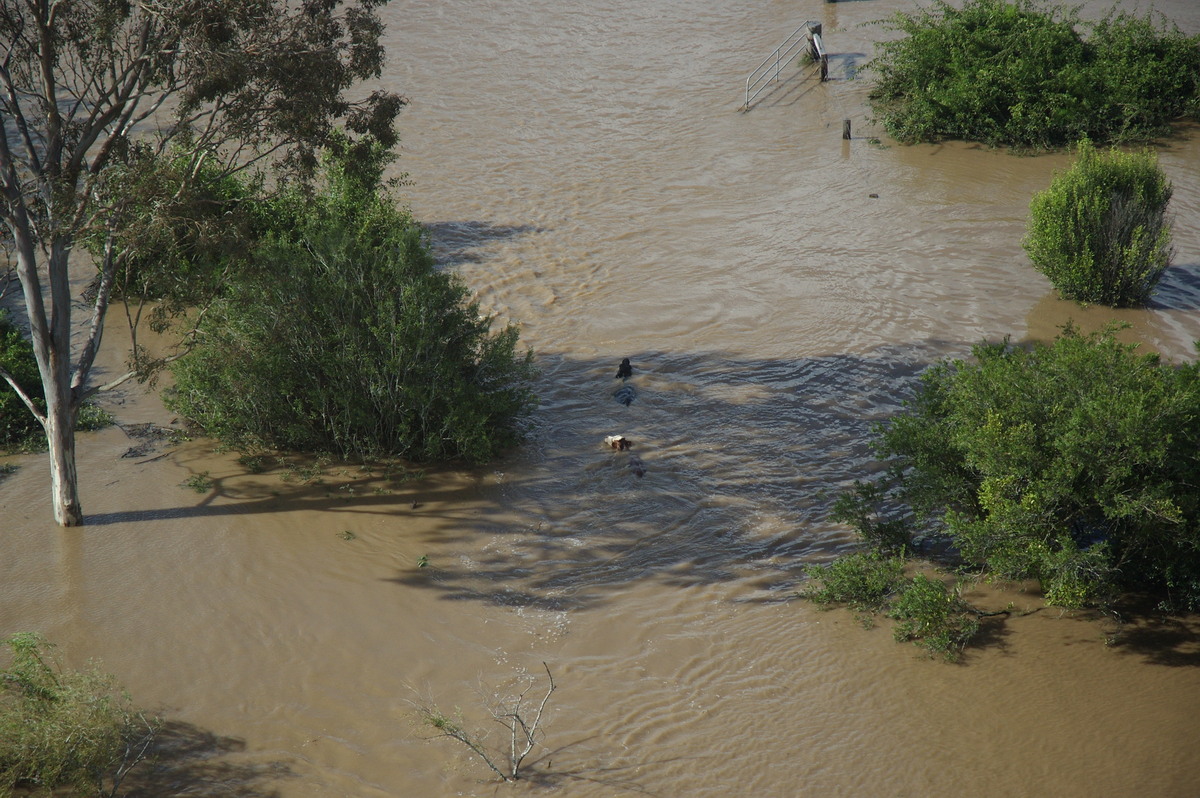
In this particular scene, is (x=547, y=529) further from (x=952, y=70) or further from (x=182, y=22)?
(x=952, y=70)

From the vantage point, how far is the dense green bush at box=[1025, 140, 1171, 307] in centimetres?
1238

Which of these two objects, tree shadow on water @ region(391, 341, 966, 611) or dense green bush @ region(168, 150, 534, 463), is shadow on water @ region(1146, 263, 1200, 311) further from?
dense green bush @ region(168, 150, 534, 463)

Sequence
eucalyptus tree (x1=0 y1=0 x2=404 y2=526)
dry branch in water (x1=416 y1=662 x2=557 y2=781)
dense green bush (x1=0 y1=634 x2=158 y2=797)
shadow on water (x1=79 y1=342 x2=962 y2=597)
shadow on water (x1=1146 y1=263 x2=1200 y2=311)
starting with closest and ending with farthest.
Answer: dense green bush (x1=0 y1=634 x2=158 y2=797), dry branch in water (x1=416 y1=662 x2=557 y2=781), eucalyptus tree (x1=0 y1=0 x2=404 y2=526), shadow on water (x1=79 y1=342 x2=962 y2=597), shadow on water (x1=1146 y1=263 x2=1200 y2=311)

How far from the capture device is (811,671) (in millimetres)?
7043

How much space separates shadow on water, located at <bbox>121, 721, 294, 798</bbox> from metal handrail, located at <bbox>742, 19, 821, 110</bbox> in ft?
61.1

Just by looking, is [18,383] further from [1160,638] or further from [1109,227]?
[1109,227]

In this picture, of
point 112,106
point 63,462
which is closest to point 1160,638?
point 63,462

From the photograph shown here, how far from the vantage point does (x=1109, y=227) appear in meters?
12.4

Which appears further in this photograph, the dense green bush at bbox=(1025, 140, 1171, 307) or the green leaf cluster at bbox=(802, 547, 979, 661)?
the dense green bush at bbox=(1025, 140, 1171, 307)

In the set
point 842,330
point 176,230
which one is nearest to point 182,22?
point 176,230

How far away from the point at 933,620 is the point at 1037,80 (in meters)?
14.9

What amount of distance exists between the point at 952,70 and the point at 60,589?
1815 centimetres

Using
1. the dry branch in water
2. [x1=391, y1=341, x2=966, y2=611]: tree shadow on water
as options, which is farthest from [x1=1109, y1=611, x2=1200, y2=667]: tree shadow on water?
the dry branch in water

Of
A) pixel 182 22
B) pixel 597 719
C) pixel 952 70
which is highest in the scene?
pixel 952 70
